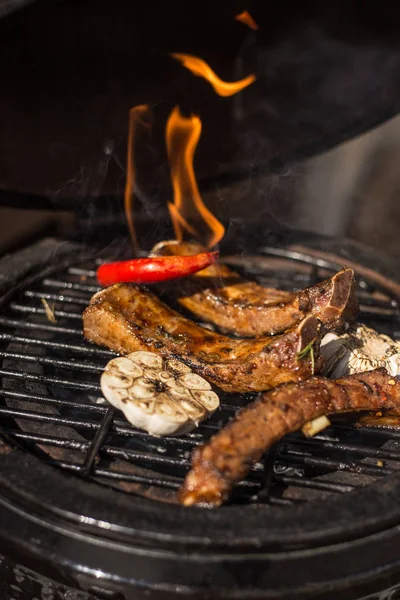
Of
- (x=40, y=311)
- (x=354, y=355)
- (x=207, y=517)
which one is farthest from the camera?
(x=40, y=311)

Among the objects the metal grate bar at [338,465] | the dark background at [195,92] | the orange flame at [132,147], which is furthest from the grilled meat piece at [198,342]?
the dark background at [195,92]

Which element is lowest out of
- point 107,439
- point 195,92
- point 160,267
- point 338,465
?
point 338,465

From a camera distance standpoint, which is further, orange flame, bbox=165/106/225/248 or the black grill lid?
orange flame, bbox=165/106/225/248

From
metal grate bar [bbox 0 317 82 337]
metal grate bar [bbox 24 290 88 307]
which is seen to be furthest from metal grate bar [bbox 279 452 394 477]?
metal grate bar [bbox 24 290 88 307]

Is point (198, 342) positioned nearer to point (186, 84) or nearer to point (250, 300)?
point (250, 300)

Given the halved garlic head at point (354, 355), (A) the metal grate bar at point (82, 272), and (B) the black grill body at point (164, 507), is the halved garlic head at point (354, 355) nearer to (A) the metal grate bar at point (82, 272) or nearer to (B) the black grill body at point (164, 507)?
(B) the black grill body at point (164, 507)

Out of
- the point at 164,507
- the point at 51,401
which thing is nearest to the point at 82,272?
the point at 51,401

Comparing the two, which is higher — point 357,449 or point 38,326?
point 38,326

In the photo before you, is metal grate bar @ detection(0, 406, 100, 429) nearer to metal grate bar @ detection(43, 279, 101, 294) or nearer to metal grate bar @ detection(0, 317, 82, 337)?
metal grate bar @ detection(0, 317, 82, 337)
